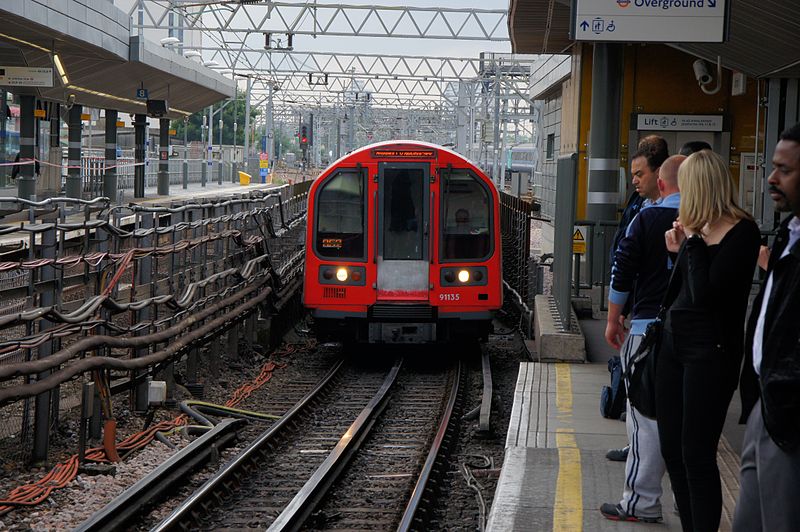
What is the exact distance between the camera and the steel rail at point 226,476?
6.95 metres

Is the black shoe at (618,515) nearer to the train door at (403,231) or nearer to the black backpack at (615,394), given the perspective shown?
the black backpack at (615,394)

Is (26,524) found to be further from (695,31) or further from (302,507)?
(695,31)

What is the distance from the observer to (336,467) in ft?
28.7

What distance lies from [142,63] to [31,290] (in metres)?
20.0

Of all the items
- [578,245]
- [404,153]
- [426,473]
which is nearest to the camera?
[426,473]

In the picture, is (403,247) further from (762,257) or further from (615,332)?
(762,257)

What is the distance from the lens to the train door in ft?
45.9

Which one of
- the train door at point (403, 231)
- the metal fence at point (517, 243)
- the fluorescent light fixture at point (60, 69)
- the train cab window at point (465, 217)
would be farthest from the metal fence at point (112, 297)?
the fluorescent light fixture at point (60, 69)

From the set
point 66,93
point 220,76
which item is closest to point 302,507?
point 66,93

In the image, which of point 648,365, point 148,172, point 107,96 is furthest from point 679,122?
point 148,172

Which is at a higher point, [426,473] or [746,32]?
[746,32]

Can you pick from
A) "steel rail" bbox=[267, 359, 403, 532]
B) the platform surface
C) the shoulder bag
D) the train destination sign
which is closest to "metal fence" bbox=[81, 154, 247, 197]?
the train destination sign

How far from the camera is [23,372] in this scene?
287 inches

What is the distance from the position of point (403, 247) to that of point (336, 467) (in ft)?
18.4
